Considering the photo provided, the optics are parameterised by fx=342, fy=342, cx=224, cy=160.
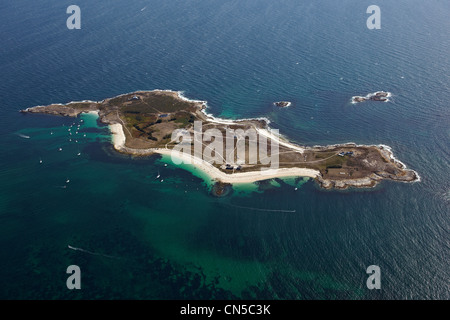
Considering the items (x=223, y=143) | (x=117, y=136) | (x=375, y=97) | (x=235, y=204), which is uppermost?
(x=375, y=97)

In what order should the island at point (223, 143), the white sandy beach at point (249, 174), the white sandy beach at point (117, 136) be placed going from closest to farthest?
the island at point (223, 143) < the white sandy beach at point (249, 174) < the white sandy beach at point (117, 136)

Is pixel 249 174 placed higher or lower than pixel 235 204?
higher

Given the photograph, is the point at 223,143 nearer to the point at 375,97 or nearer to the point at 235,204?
the point at 235,204

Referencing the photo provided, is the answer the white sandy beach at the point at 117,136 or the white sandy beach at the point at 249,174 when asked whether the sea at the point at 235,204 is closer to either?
the white sandy beach at the point at 117,136

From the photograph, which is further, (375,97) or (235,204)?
(375,97)

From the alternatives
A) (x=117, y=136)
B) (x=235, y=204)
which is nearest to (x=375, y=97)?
(x=235, y=204)

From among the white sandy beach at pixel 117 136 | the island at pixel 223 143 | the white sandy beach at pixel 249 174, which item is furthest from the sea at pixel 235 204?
the island at pixel 223 143
